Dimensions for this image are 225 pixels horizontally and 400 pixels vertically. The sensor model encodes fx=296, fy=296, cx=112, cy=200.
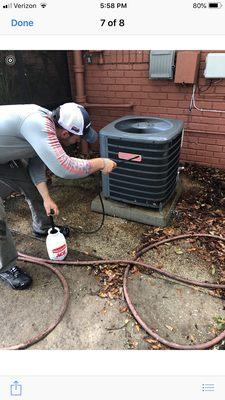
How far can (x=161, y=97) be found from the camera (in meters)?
4.26

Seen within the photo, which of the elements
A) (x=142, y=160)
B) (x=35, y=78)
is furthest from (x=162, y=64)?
(x=35, y=78)

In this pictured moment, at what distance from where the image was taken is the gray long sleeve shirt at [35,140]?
2.18 m

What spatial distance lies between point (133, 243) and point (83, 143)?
2424 millimetres

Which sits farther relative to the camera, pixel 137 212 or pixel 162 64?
pixel 162 64

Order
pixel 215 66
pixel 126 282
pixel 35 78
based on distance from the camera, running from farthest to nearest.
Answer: pixel 35 78, pixel 215 66, pixel 126 282

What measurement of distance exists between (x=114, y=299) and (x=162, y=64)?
9.98 feet

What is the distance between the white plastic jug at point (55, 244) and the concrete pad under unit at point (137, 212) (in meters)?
0.90

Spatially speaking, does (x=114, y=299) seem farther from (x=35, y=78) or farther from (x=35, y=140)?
(x=35, y=78)

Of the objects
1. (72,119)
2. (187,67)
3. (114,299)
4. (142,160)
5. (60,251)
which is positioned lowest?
(114,299)
